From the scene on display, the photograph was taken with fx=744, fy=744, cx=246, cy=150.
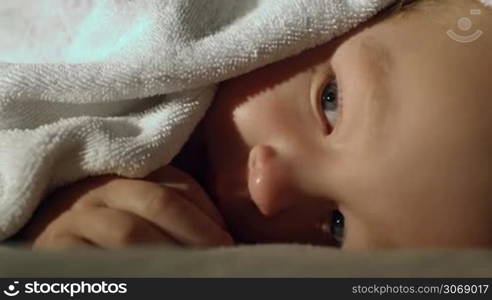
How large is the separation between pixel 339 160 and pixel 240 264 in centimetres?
32

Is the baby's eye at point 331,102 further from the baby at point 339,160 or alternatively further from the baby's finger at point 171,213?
the baby's finger at point 171,213

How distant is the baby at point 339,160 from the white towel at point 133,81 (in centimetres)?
2

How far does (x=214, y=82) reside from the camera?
0.79m

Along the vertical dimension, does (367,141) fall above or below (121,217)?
Result: above

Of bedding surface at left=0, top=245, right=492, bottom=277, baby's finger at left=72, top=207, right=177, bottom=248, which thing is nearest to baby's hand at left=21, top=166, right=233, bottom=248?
baby's finger at left=72, top=207, right=177, bottom=248

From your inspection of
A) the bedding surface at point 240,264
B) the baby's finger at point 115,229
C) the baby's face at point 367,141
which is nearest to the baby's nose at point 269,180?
the baby's face at point 367,141

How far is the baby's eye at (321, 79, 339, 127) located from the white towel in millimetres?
52

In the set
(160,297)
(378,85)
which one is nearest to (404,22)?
(378,85)

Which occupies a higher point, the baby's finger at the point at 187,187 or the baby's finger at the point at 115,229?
the baby's finger at the point at 187,187

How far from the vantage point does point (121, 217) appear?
648 mm

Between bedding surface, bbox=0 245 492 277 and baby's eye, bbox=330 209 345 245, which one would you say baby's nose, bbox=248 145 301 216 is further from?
bedding surface, bbox=0 245 492 277

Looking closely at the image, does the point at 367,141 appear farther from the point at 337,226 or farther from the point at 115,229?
the point at 115,229

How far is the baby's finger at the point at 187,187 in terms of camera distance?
74cm

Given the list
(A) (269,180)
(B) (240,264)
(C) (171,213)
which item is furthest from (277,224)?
(B) (240,264)
